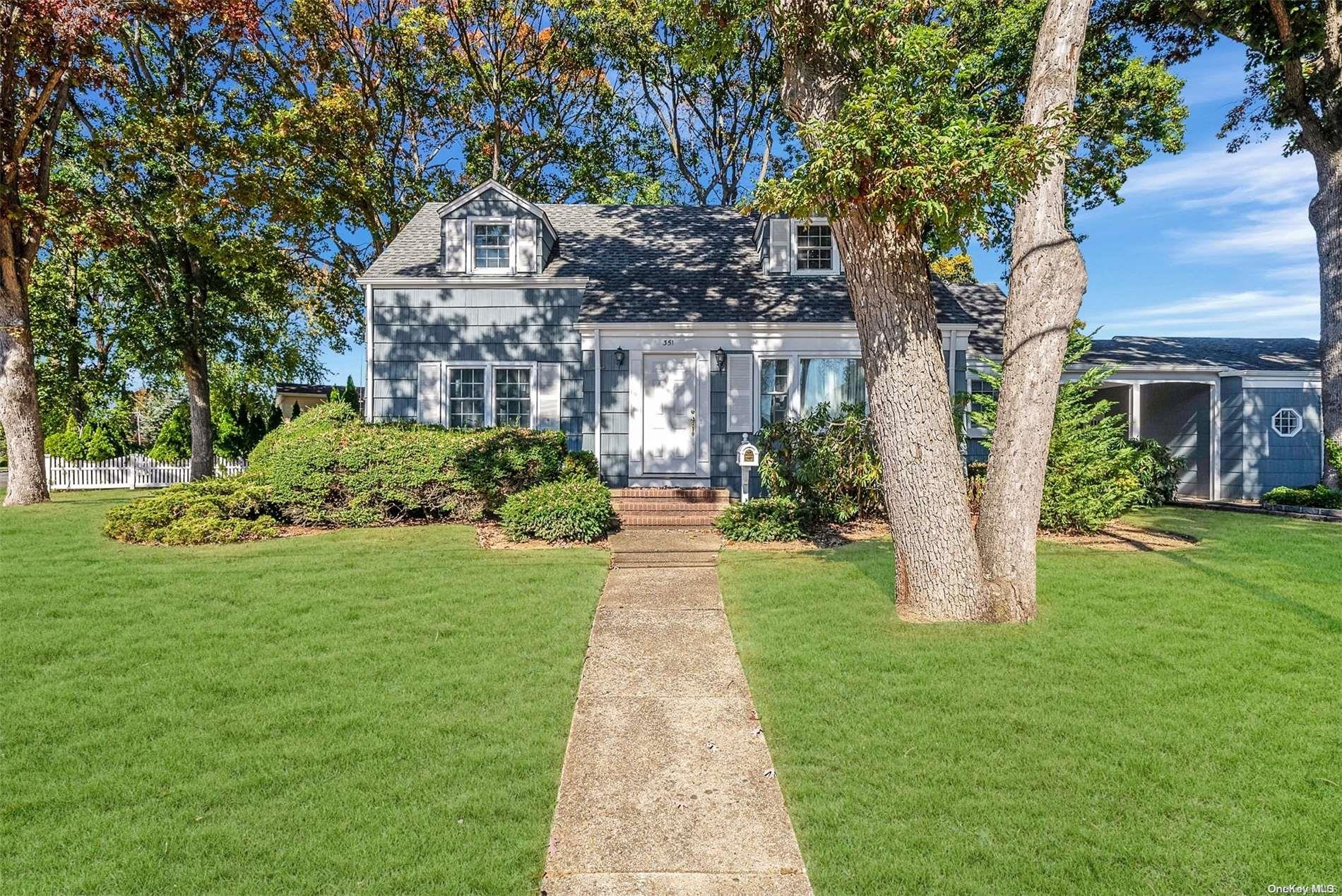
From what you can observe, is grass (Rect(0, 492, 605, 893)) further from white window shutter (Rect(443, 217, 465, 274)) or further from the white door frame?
white window shutter (Rect(443, 217, 465, 274))

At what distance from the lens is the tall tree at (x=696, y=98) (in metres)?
17.6

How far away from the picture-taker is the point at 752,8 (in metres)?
6.49

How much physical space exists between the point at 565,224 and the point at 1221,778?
13777 mm

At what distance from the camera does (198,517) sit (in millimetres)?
8328

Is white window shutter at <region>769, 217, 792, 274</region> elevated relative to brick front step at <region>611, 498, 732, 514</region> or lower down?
elevated

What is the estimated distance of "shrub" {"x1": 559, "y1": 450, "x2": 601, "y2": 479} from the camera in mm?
9398

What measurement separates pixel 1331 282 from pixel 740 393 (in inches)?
429

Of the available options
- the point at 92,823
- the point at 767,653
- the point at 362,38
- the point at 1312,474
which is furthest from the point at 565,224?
the point at 1312,474

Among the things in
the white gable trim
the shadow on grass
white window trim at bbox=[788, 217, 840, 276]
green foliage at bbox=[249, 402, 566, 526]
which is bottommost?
the shadow on grass

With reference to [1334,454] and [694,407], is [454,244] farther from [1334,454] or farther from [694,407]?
[1334,454]

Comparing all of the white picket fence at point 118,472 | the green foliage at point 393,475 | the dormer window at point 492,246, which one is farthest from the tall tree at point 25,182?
the dormer window at point 492,246

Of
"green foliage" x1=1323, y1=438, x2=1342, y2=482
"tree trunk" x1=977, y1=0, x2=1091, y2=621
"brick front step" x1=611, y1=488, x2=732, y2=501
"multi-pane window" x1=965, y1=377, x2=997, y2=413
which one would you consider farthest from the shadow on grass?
"green foliage" x1=1323, y1=438, x2=1342, y2=482

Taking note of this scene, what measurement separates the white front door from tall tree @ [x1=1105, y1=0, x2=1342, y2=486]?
1052 centimetres

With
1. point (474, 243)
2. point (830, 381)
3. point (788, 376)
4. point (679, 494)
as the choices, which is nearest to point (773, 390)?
point (788, 376)
